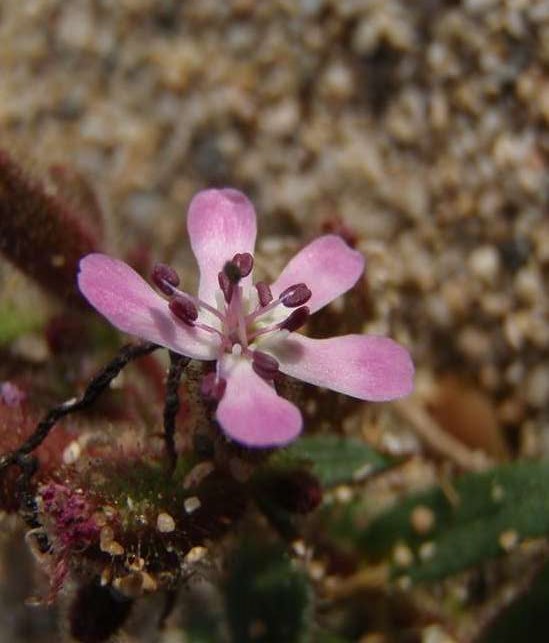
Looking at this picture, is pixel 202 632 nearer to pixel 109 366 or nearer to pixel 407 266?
pixel 109 366

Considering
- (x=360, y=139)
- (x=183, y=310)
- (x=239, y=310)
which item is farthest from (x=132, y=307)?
(x=360, y=139)

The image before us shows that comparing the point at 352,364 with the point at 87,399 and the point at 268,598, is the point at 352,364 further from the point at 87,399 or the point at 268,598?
the point at 268,598

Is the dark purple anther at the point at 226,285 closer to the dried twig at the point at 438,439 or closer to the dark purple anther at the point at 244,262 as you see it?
the dark purple anther at the point at 244,262

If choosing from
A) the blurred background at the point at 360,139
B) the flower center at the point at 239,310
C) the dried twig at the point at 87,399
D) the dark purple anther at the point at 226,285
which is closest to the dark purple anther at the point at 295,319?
the flower center at the point at 239,310

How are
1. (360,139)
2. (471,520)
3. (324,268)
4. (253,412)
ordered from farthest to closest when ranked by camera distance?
(360,139) → (471,520) → (324,268) → (253,412)

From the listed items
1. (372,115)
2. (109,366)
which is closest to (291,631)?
(109,366)

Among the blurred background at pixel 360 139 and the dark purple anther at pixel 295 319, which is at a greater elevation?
the dark purple anther at pixel 295 319

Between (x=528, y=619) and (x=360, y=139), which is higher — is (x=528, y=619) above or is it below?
below
